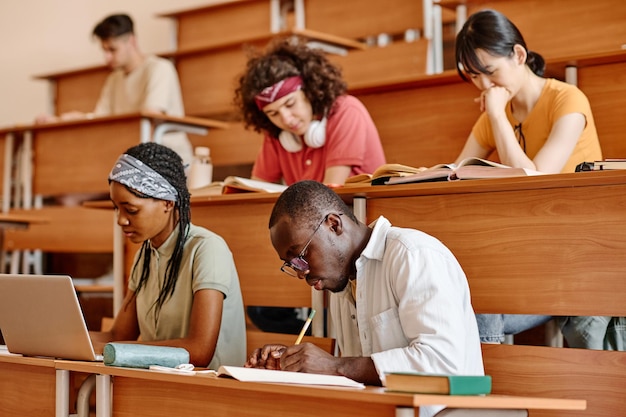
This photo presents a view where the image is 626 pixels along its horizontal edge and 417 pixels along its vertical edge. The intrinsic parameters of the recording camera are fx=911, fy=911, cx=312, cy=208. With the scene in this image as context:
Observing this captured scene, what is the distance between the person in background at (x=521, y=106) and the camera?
2291 millimetres

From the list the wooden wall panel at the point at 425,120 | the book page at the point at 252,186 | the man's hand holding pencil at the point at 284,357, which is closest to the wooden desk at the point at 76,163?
the wooden wall panel at the point at 425,120

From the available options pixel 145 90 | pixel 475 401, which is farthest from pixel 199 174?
pixel 475 401

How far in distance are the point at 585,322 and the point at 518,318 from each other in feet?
0.53

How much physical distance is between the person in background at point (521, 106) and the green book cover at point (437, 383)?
0.95 metres

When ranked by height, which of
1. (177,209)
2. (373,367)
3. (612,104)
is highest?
(612,104)

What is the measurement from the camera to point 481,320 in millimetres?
2113

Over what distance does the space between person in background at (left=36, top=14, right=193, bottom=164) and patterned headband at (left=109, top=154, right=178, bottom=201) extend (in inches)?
80.4

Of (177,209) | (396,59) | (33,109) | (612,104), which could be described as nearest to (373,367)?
(177,209)

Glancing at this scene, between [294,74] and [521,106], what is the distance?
73 centimetres

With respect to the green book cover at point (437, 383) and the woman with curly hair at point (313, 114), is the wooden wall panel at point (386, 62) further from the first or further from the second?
the green book cover at point (437, 383)

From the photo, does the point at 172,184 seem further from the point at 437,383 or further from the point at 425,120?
the point at 437,383

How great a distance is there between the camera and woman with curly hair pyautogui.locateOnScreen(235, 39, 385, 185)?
9.15ft

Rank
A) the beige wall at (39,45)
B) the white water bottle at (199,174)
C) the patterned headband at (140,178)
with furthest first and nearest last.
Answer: the beige wall at (39,45)
the white water bottle at (199,174)
the patterned headband at (140,178)

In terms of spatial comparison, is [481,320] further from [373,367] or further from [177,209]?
[177,209]
